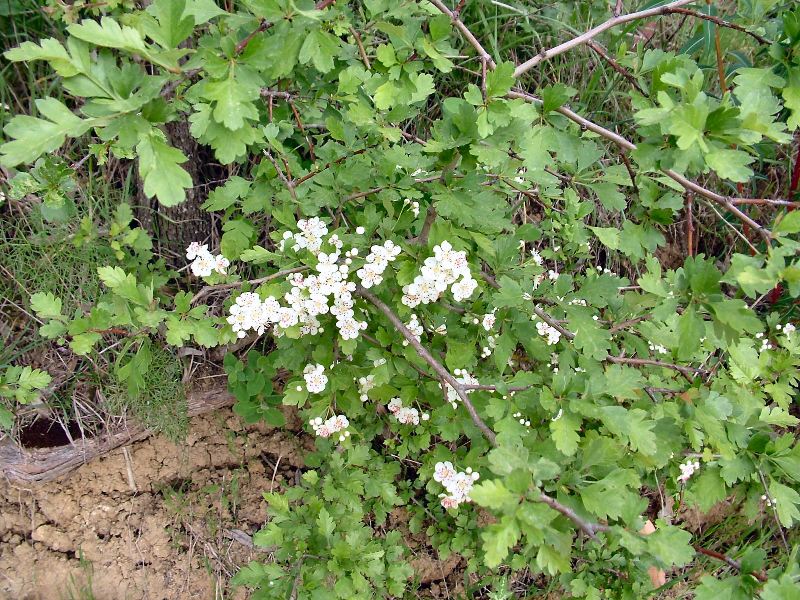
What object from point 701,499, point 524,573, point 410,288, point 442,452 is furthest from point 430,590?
point 410,288

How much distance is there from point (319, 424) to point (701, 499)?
3.98 ft

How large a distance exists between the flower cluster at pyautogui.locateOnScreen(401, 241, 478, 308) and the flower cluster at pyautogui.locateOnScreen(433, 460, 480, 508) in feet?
1.62

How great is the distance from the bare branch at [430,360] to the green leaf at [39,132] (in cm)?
88

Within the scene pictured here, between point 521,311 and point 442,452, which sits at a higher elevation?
point 521,311

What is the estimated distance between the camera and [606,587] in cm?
170

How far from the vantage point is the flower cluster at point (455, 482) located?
1583mm

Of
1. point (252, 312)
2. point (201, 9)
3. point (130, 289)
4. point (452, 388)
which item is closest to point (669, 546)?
point (452, 388)

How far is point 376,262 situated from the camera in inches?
62.0

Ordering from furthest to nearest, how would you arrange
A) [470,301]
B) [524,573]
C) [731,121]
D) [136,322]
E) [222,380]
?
[524,573], [222,380], [470,301], [136,322], [731,121]

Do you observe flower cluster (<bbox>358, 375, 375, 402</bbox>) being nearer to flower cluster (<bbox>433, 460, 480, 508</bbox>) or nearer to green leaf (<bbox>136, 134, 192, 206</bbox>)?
flower cluster (<bbox>433, 460, 480, 508</bbox>)

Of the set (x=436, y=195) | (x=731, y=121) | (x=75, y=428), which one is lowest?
(x=75, y=428)

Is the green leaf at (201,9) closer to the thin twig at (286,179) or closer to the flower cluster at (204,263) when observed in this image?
the thin twig at (286,179)

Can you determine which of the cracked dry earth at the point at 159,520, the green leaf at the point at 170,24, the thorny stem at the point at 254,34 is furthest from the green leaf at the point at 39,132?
the cracked dry earth at the point at 159,520

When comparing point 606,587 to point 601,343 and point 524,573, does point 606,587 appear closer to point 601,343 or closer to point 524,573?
point 601,343
